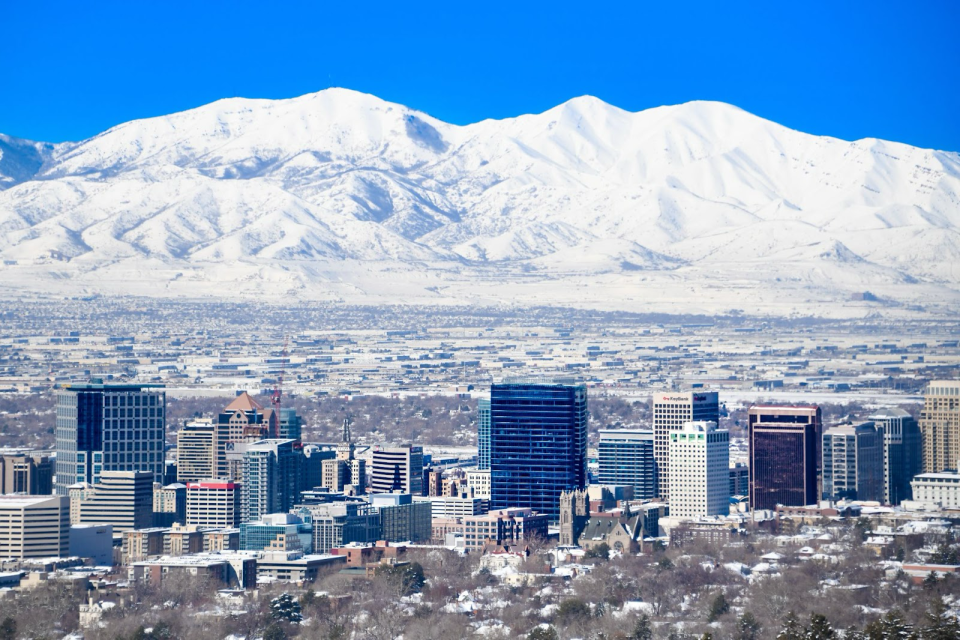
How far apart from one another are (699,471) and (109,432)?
14670 mm

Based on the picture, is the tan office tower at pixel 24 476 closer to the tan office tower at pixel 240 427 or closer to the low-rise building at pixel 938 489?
the tan office tower at pixel 240 427

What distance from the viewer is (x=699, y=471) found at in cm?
6372

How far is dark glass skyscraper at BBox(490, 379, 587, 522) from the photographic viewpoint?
63094 millimetres

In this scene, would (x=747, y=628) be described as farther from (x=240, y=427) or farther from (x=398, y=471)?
(x=240, y=427)

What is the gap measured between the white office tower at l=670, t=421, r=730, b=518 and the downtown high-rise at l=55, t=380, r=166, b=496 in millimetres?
12585

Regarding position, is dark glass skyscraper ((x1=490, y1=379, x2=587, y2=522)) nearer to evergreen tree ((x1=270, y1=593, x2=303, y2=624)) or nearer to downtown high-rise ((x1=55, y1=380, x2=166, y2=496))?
downtown high-rise ((x1=55, y1=380, x2=166, y2=496))

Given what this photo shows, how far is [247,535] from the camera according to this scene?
56062 mm

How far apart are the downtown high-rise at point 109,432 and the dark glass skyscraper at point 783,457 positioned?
46.9 ft

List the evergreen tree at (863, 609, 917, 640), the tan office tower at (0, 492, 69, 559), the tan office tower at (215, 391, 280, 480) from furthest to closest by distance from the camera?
the tan office tower at (215, 391, 280, 480), the tan office tower at (0, 492, 69, 559), the evergreen tree at (863, 609, 917, 640)

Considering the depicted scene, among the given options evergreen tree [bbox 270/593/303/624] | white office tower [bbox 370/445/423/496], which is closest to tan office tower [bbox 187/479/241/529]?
white office tower [bbox 370/445/423/496]

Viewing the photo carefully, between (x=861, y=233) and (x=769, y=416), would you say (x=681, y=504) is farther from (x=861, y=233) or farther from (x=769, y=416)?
(x=861, y=233)

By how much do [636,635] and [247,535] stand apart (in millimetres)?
15181

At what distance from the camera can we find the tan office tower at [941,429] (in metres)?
70.0

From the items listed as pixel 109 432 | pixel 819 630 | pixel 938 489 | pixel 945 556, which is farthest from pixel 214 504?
pixel 819 630
